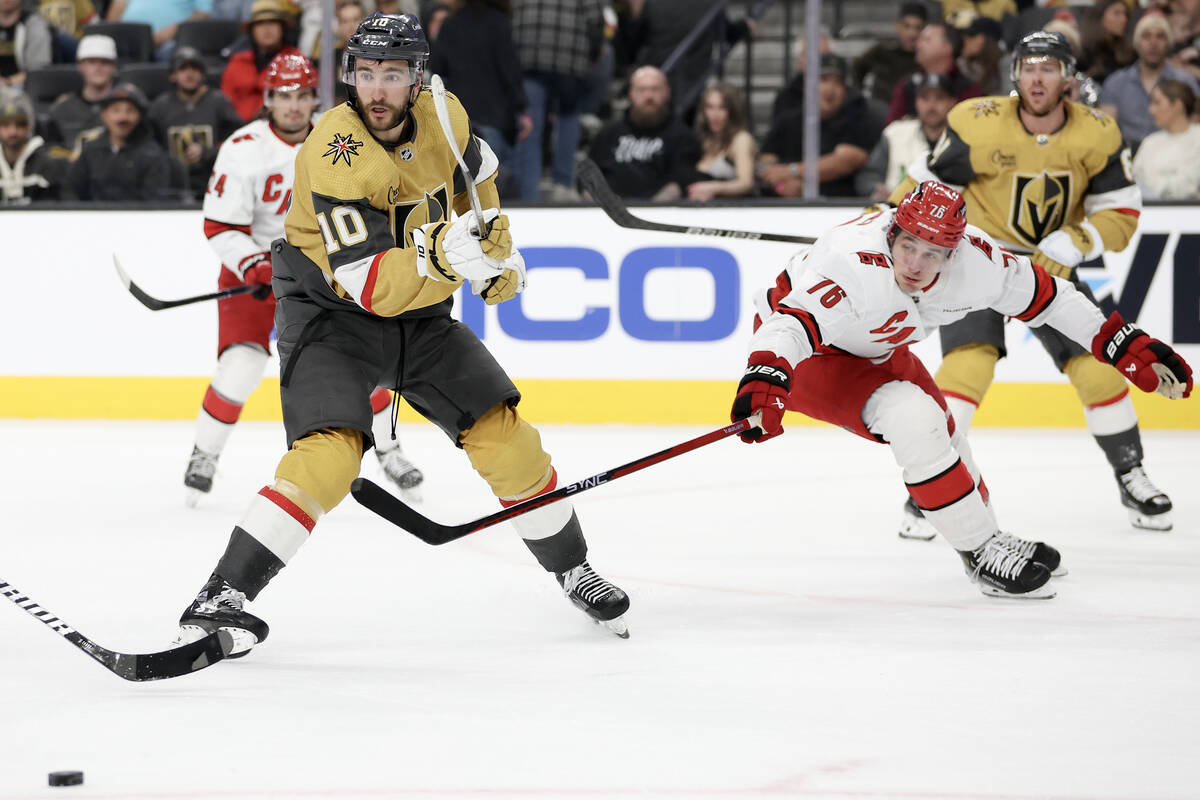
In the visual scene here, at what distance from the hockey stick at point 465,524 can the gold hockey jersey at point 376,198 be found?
1.04 feet

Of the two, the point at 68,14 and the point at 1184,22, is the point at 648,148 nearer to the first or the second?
the point at 1184,22

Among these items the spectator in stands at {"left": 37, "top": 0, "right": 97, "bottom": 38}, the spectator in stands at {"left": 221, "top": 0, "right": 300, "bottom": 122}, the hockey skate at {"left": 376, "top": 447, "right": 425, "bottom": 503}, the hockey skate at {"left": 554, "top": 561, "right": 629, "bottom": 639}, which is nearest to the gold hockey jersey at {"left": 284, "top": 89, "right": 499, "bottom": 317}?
the hockey skate at {"left": 554, "top": 561, "right": 629, "bottom": 639}

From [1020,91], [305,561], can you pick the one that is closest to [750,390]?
[305,561]

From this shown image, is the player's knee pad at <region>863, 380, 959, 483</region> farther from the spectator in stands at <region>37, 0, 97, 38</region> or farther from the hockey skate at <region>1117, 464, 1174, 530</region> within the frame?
the spectator in stands at <region>37, 0, 97, 38</region>

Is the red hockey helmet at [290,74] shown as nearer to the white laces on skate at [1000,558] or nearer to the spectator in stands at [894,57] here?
the white laces on skate at [1000,558]

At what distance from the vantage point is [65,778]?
2.12 m

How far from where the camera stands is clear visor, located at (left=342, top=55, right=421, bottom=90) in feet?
9.23

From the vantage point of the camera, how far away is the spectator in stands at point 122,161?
6.56m

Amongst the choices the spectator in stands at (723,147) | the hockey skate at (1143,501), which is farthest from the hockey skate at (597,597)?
the spectator in stands at (723,147)

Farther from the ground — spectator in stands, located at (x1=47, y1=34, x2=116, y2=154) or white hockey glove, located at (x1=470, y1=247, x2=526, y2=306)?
white hockey glove, located at (x1=470, y1=247, x2=526, y2=306)

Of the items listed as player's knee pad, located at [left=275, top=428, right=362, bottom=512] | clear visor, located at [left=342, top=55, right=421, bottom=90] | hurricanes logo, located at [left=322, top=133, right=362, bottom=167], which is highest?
clear visor, located at [left=342, top=55, right=421, bottom=90]

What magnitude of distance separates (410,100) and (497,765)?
4.12 ft

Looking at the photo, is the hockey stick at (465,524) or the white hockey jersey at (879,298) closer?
the hockey stick at (465,524)

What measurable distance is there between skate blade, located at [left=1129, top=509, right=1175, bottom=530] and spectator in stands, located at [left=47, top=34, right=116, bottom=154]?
201 inches
